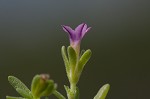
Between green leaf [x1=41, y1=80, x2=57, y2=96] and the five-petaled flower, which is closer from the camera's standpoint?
green leaf [x1=41, y1=80, x2=57, y2=96]

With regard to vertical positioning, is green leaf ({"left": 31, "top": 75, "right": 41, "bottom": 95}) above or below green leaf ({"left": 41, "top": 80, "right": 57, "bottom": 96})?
above

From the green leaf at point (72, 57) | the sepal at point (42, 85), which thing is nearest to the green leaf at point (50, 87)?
the sepal at point (42, 85)

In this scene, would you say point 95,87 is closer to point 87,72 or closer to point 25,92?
point 87,72

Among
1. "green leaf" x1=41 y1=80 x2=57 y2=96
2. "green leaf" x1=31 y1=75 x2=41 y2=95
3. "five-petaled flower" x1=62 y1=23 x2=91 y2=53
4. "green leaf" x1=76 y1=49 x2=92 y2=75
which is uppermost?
"five-petaled flower" x1=62 y1=23 x2=91 y2=53

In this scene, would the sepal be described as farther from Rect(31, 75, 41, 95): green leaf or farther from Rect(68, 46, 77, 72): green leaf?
Rect(68, 46, 77, 72): green leaf

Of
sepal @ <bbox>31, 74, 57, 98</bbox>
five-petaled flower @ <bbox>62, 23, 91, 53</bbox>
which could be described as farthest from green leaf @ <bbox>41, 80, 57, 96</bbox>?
five-petaled flower @ <bbox>62, 23, 91, 53</bbox>

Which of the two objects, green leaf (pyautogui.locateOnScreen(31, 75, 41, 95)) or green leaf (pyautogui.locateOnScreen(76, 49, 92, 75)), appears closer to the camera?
green leaf (pyautogui.locateOnScreen(31, 75, 41, 95))

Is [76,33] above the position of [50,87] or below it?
above

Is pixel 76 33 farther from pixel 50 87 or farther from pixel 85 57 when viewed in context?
pixel 50 87

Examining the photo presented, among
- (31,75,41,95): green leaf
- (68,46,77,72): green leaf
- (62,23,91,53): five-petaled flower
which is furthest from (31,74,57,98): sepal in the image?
(62,23,91,53): five-petaled flower

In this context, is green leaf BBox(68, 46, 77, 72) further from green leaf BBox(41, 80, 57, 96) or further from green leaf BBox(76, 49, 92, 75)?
green leaf BBox(41, 80, 57, 96)

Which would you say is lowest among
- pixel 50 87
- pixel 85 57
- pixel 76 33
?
pixel 50 87

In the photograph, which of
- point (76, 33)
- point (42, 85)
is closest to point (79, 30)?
point (76, 33)

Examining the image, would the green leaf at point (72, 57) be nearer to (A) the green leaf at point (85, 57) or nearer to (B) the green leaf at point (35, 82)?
(A) the green leaf at point (85, 57)
